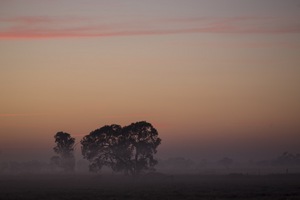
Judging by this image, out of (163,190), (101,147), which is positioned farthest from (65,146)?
(163,190)

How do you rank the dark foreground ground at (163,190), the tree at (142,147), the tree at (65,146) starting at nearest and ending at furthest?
the dark foreground ground at (163,190), the tree at (142,147), the tree at (65,146)

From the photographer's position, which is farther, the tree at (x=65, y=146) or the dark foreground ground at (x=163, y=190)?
the tree at (x=65, y=146)

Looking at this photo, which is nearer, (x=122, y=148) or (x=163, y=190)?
(x=163, y=190)

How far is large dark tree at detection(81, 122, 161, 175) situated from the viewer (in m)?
110

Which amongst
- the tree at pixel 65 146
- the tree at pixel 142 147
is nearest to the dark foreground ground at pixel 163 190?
the tree at pixel 142 147

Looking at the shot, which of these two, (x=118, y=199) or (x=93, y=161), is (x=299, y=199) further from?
(x=93, y=161)

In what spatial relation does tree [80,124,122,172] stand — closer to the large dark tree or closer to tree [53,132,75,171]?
the large dark tree

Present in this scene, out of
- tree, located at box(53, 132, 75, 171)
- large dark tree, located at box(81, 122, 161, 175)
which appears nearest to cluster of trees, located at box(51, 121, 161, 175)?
large dark tree, located at box(81, 122, 161, 175)

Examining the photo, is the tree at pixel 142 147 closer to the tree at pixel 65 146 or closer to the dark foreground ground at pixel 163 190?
the dark foreground ground at pixel 163 190

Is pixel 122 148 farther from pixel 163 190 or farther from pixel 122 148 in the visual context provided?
pixel 163 190

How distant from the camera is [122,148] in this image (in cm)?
11169

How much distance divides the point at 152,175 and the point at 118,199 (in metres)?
61.7

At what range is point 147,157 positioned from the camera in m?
110

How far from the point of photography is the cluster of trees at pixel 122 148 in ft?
359
